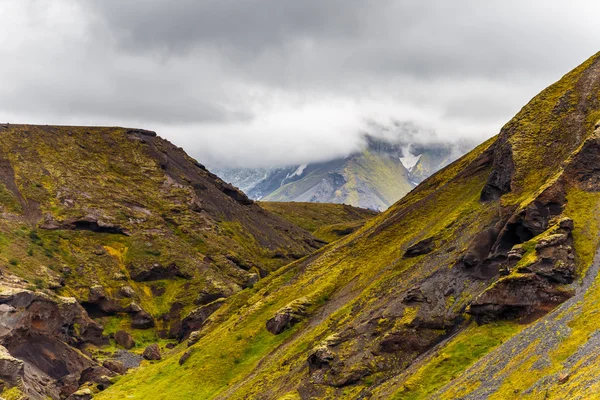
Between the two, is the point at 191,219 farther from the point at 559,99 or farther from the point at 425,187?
the point at 559,99

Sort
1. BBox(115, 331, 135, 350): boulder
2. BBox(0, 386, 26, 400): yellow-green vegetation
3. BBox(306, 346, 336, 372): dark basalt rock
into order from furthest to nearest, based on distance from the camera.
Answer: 1. BBox(115, 331, 135, 350): boulder
2. BBox(0, 386, 26, 400): yellow-green vegetation
3. BBox(306, 346, 336, 372): dark basalt rock

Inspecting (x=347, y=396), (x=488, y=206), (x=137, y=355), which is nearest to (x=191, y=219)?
(x=137, y=355)

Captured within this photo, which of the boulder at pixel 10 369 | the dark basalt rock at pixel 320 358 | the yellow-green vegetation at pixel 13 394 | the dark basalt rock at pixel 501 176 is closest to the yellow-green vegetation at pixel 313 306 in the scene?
the dark basalt rock at pixel 320 358

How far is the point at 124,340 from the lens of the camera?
12344 centimetres

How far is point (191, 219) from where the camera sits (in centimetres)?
18700

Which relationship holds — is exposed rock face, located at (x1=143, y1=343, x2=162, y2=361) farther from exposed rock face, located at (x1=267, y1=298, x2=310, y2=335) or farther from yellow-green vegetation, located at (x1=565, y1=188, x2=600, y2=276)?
yellow-green vegetation, located at (x1=565, y1=188, x2=600, y2=276)

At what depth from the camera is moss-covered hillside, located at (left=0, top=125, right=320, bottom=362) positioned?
135 meters

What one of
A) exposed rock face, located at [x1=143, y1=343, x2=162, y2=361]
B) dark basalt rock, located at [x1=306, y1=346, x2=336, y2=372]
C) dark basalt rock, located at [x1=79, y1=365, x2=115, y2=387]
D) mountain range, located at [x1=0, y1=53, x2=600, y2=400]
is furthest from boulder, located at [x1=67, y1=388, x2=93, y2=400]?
dark basalt rock, located at [x1=306, y1=346, x2=336, y2=372]

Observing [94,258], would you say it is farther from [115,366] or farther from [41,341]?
[41,341]

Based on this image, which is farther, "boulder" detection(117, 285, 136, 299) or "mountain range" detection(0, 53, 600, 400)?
"boulder" detection(117, 285, 136, 299)

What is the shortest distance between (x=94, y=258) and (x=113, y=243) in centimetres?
1052

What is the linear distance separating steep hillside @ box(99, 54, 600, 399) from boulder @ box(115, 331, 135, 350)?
29.5m

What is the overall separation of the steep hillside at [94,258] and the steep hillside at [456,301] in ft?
73.1

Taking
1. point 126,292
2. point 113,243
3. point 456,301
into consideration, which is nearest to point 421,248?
point 456,301
